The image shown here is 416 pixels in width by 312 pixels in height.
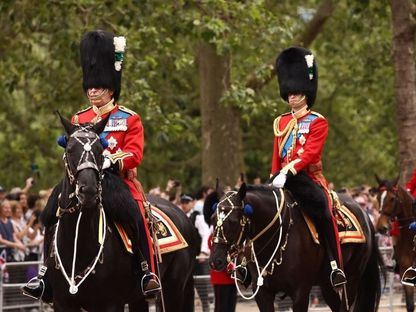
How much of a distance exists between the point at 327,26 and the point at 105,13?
41.1ft

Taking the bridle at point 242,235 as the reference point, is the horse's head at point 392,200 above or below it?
below

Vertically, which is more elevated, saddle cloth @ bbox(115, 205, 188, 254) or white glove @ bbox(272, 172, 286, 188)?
white glove @ bbox(272, 172, 286, 188)

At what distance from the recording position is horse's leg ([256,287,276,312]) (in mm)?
12609

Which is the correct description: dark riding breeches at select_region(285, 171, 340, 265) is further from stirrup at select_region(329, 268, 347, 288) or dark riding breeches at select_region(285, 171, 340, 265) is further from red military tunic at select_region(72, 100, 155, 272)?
red military tunic at select_region(72, 100, 155, 272)

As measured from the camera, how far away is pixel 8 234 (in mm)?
17750

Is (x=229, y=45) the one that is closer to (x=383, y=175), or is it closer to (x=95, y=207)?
(x=95, y=207)

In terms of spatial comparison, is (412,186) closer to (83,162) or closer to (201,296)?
(201,296)

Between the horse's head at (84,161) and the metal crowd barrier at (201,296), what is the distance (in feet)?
23.0

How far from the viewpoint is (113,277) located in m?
10.9

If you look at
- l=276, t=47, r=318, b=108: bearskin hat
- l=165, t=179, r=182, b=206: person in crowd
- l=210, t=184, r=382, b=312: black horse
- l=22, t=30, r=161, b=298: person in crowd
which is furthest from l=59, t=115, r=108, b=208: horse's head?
l=165, t=179, r=182, b=206: person in crowd

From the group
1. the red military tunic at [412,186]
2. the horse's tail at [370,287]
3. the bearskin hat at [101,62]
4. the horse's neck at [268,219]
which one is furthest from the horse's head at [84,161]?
the red military tunic at [412,186]

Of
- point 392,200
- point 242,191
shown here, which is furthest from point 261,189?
point 392,200

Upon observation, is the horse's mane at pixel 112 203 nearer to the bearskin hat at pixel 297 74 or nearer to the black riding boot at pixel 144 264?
the black riding boot at pixel 144 264

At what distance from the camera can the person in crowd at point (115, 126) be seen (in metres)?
11.1
